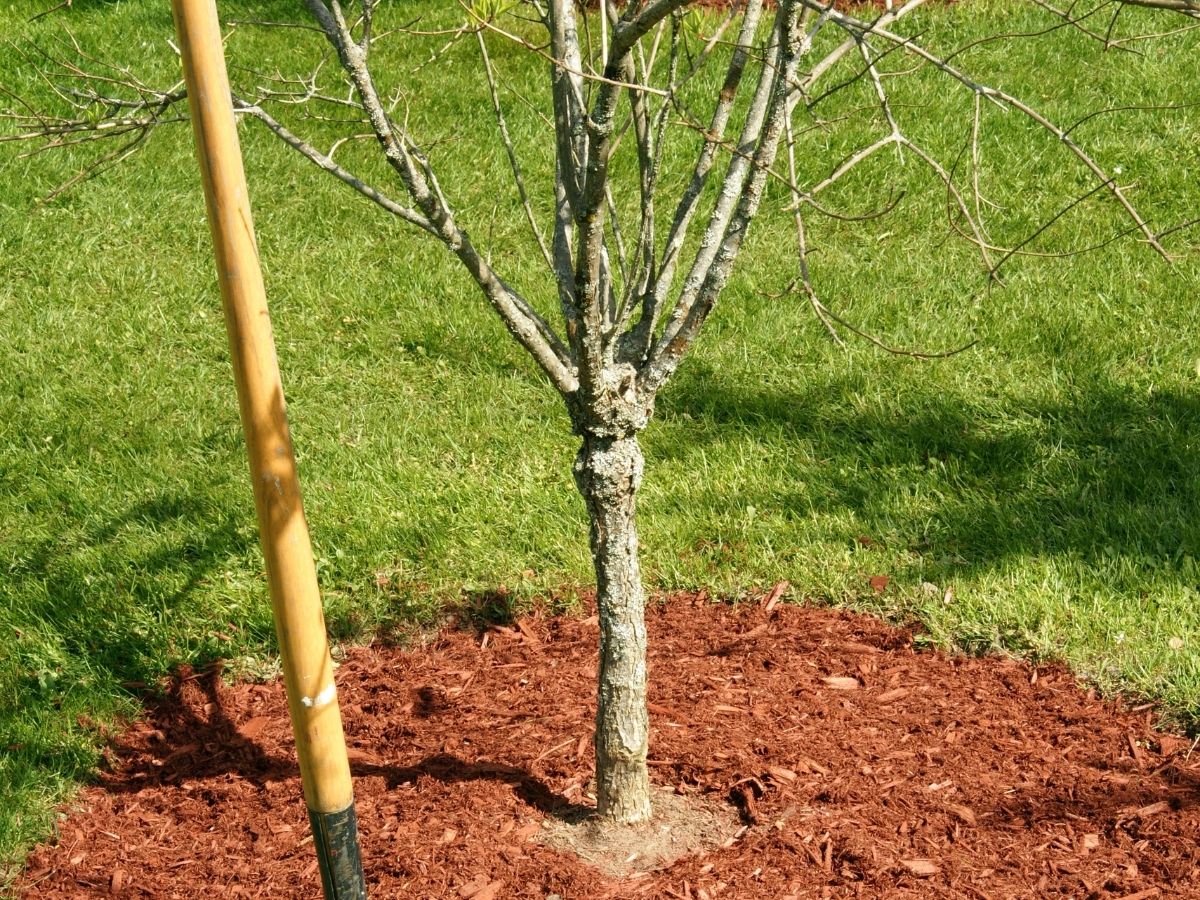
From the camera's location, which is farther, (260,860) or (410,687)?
(410,687)

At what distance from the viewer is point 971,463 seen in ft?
14.7

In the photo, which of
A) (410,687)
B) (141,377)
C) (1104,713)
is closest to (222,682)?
(410,687)

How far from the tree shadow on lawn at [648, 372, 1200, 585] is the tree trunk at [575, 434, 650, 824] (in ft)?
4.89

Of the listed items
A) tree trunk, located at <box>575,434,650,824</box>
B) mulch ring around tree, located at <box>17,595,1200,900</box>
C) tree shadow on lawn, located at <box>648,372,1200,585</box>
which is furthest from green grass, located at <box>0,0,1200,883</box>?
tree trunk, located at <box>575,434,650,824</box>

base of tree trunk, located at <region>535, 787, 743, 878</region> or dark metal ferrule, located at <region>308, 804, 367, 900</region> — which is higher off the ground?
dark metal ferrule, located at <region>308, 804, 367, 900</region>

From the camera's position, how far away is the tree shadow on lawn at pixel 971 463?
407 centimetres

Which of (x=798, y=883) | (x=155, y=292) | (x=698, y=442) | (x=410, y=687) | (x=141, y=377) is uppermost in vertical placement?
Result: (x=155, y=292)

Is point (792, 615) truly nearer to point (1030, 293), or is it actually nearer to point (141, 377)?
point (1030, 293)

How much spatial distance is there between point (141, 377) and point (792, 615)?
9.92 ft

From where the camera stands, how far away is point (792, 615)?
3.84m

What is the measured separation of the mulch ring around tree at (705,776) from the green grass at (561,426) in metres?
0.17

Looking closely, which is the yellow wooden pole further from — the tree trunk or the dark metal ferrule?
the tree trunk

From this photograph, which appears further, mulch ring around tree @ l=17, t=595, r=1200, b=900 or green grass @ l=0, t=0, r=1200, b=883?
green grass @ l=0, t=0, r=1200, b=883

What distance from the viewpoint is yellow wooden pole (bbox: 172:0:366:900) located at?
190cm
